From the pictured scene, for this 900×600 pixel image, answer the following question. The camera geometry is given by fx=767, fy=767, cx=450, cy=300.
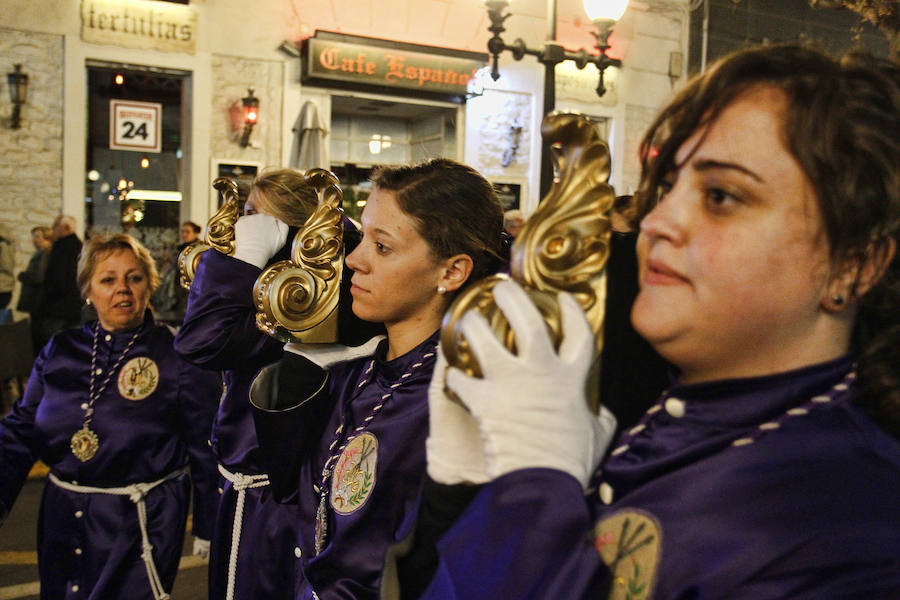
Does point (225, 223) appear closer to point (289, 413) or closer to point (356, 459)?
point (289, 413)

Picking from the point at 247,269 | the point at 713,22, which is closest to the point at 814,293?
the point at 247,269

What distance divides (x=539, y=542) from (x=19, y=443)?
264 cm

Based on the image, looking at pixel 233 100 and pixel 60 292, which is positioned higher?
pixel 233 100

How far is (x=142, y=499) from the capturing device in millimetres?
2859

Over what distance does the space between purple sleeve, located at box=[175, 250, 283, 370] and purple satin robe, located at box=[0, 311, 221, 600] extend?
0.36 m

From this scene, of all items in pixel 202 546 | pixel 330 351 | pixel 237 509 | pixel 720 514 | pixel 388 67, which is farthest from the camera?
pixel 388 67

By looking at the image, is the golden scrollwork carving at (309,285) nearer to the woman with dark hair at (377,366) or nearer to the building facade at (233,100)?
the woman with dark hair at (377,366)

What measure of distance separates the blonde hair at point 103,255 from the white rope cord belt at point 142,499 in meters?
0.79

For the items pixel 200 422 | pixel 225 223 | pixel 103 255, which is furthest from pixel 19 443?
pixel 225 223

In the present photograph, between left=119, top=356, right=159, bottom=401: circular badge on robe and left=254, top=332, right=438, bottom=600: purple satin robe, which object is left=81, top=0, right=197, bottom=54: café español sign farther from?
left=254, top=332, right=438, bottom=600: purple satin robe

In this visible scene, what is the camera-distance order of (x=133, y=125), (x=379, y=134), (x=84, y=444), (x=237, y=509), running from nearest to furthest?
(x=237, y=509)
(x=84, y=444)
(x=133, y=125)
(x=379, y=134)

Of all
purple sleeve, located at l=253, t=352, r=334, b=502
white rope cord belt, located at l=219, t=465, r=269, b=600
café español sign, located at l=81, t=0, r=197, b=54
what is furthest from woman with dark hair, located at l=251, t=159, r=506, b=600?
café español sign, located at l=81, t=0, r=197, b=54

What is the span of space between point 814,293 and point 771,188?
134 millimetres

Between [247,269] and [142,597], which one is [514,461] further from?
[142,597]
